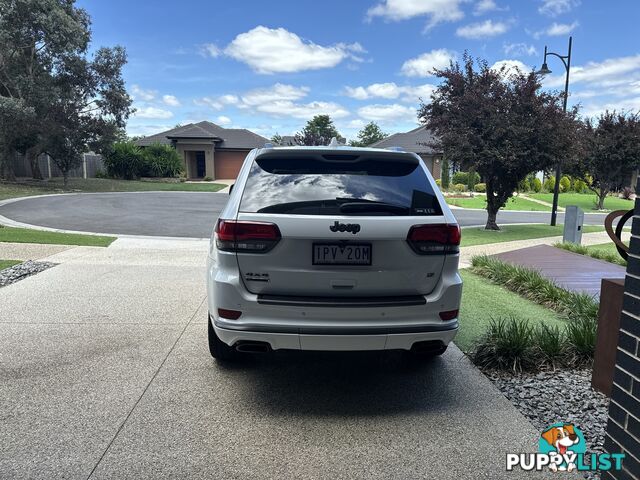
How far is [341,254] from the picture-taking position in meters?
3.35

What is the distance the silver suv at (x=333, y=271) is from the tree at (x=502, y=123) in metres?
12.1

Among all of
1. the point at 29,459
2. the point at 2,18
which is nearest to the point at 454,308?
the point at 29,459

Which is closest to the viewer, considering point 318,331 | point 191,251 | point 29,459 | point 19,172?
point 29,459

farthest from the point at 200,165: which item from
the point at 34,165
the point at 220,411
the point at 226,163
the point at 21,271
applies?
the point at 220,411

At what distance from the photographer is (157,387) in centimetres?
387

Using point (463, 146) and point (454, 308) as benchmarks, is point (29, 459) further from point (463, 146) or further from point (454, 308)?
point (463, 146)

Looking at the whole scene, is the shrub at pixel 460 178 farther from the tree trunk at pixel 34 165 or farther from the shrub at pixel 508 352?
the shrub at pixel 508 352

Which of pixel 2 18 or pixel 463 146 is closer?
pixel 463 146

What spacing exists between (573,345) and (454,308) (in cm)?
179

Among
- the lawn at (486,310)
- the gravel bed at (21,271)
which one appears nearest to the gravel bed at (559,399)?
the lawn at (486,310)

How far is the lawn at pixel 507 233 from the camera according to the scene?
1381 centimetres

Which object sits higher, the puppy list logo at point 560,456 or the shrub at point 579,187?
the shrub at point 579,187

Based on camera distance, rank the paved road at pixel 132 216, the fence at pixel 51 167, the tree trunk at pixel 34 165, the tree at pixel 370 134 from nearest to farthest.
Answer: the paved road at pixel 132 216 < the tree trunk at pixel 34 165 < the fence at pixel 51 167 < the tree at pixel 370 134

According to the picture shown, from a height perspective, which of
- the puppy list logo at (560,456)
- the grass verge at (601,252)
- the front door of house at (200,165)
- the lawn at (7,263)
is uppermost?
the front door of house at (200,165)
